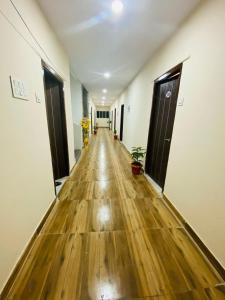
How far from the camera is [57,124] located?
102 inches

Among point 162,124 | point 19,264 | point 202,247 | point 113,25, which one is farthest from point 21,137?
point 162,124

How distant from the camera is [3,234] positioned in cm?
100

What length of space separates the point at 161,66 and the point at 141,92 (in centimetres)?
127

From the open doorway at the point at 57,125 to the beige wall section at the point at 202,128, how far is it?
2.02m

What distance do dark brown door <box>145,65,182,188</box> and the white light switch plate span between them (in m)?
1.98

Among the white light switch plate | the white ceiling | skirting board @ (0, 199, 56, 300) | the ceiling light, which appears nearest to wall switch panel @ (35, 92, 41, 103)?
the white light switch plate

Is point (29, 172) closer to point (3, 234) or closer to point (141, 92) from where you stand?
point (3, 234)

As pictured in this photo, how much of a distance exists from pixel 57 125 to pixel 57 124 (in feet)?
0.06

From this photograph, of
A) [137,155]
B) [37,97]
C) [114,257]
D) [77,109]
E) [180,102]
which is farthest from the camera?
[77,109]

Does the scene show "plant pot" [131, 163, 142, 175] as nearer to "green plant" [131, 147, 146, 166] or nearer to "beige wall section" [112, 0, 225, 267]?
"green plant" [131, 147, 146, 166]

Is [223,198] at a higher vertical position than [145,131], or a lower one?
lower

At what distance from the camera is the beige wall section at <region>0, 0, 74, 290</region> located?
3.36 feet

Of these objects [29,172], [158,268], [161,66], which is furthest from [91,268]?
[161,66]

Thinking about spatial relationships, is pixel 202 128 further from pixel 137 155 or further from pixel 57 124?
pixel 57 124
